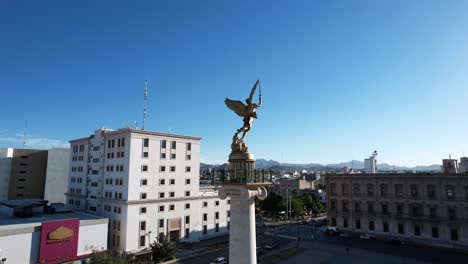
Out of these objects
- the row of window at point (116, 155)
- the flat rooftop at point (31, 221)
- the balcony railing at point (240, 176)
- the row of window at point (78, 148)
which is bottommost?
the flat rooftop at point (31, 221)

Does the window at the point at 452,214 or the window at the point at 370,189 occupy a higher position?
the window at the point at 370,189

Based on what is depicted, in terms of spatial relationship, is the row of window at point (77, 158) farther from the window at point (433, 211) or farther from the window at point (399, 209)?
the window at point (433, 211)

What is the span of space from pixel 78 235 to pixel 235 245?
41.1 m

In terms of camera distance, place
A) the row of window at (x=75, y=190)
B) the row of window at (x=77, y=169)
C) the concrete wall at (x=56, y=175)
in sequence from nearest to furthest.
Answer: the row of window at (x=75, y=190) < the row of window at (x=77, y=169) < the concrete wall at (x=56, y=175)

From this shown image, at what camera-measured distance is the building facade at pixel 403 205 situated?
54.7 m

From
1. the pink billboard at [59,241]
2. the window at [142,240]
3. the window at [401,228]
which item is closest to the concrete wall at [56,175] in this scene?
the window at [142,240]

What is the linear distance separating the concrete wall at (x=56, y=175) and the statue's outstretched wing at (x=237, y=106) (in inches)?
3383

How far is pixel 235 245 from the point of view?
1144 cm

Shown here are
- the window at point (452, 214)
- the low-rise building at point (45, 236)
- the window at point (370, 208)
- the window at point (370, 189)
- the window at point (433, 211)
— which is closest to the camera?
the low-rise building at point (45, 236)

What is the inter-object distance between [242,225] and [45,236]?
1592 inches

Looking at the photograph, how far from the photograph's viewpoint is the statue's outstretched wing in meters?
12.8

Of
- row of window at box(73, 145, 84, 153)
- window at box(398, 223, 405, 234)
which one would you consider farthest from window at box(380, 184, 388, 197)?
row of window at box(73, 145, 84, 153)

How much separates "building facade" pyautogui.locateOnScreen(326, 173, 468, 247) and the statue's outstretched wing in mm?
59875

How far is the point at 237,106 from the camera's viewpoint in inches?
513
